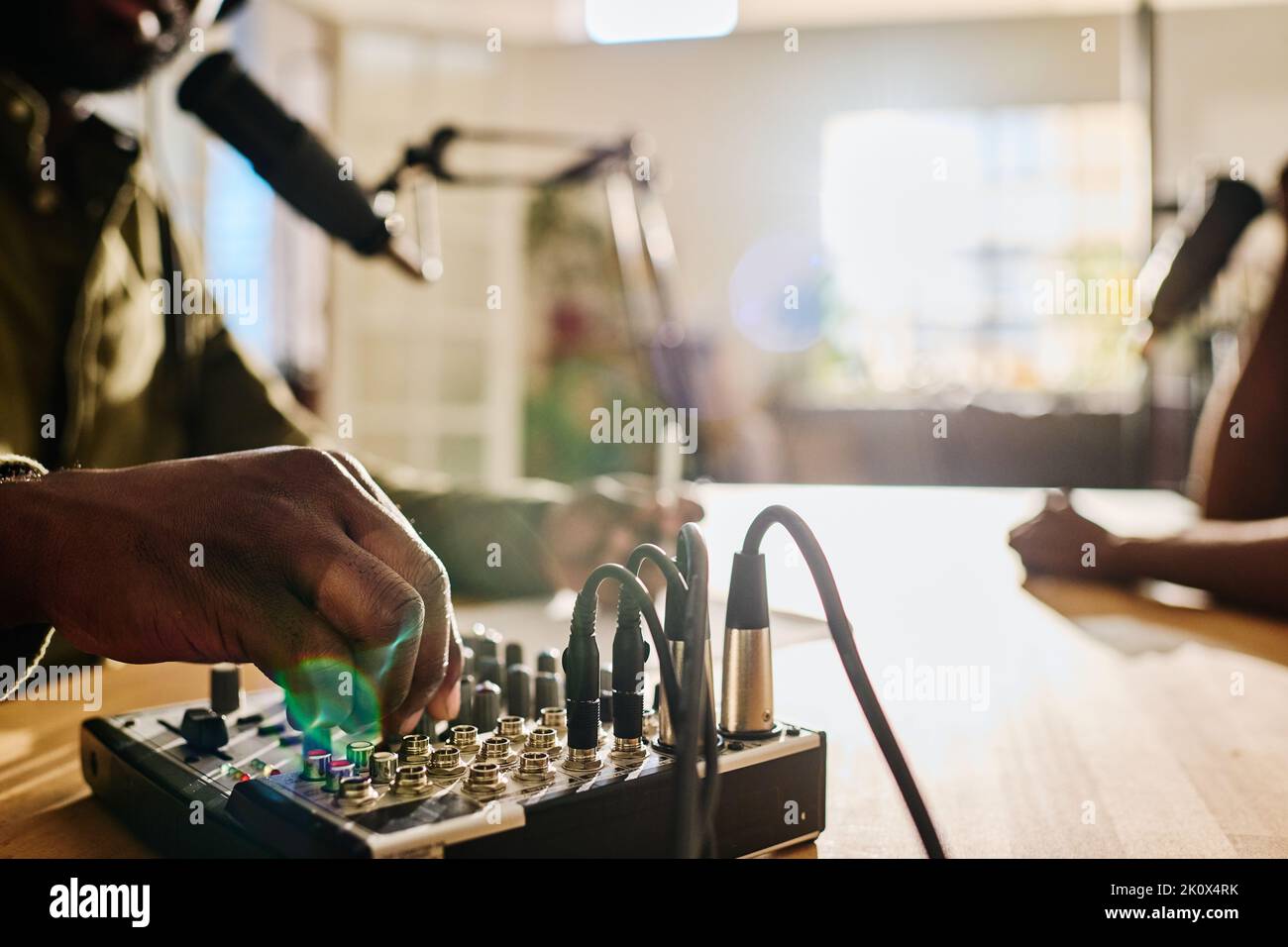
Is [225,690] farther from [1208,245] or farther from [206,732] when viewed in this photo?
[1208,245]

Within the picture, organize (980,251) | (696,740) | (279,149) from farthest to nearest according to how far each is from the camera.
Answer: (980,251)
(279,149)
(696,740)

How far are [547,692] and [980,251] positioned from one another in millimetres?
5792

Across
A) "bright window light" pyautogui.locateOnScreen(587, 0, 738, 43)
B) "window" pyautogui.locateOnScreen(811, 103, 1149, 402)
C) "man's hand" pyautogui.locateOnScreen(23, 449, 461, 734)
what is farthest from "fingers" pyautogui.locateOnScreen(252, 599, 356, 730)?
"window" pyautogui.locateOnScreen(811, 103, 1149, 402)

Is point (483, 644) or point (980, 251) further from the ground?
point (980, 251)

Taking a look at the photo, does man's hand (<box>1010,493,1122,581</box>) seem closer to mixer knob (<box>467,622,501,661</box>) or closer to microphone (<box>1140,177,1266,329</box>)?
microphone (<box>1140,177,1266,329</box>)

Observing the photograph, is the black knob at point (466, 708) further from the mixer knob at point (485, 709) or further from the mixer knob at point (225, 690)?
the mixer knob at point (225, 690)

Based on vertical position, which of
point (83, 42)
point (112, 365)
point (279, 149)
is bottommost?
point (112, 365)

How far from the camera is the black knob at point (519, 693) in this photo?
0.49 meters

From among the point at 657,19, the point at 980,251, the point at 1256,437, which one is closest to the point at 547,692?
the point at 1256,437

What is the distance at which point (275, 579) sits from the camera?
1.35 ft

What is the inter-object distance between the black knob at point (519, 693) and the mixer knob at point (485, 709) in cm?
3

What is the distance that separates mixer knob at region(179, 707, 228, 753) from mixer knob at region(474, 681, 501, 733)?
0.34 feet
